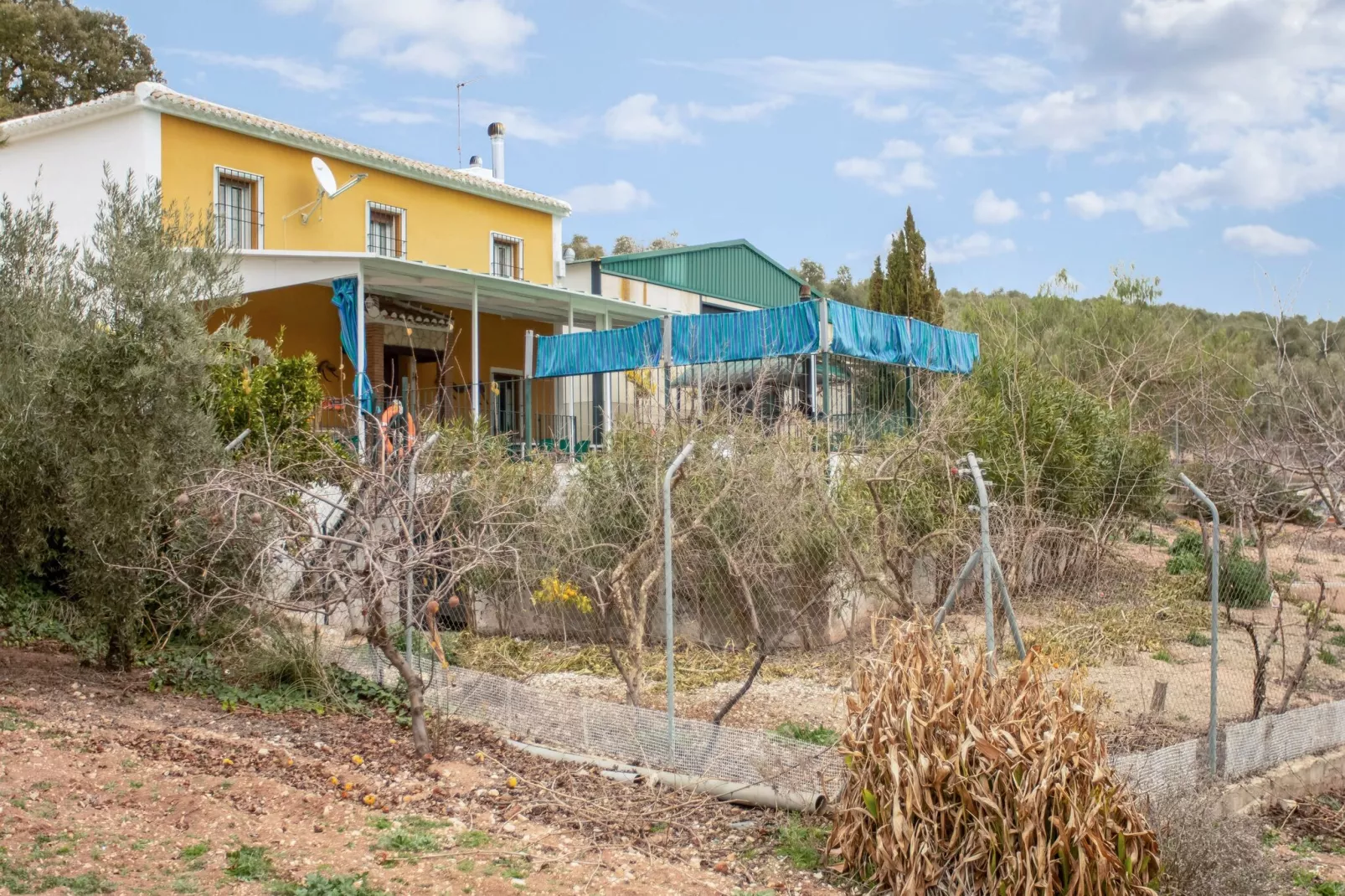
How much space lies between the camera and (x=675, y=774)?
5.78 meters

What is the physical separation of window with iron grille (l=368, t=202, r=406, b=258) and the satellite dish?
1.64 meters

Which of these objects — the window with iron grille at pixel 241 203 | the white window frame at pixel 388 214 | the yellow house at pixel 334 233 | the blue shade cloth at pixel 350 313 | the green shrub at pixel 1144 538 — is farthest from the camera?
the white window frame at pixel 388 214

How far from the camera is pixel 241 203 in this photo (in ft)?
54.5

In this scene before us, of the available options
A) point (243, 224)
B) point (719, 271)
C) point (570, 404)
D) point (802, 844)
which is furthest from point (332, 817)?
point (719, 271)

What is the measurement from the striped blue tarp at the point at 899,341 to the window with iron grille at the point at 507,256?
9466 mm

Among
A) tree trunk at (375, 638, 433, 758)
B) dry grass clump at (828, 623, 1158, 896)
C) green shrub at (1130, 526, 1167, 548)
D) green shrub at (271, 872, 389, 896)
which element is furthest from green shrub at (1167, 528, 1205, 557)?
green shrub at (271, 872, 389, 896)

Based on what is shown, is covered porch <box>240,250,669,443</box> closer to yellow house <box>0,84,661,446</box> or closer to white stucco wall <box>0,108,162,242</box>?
yellow house <box>0,84,661,446</box>

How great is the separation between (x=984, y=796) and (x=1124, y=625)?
735cm

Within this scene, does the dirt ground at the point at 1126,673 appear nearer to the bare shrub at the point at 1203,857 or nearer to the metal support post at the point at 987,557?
the metal support post at the point at 987,557

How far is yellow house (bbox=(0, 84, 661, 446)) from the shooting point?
14.3 metres

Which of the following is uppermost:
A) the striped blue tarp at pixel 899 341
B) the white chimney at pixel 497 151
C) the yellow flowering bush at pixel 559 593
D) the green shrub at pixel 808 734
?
the white chimney at pixel 497 151

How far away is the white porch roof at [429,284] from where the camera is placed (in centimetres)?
1347

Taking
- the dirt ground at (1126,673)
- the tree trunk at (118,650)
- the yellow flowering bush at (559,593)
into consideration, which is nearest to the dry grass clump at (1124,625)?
the dirt ground at (1126,673)

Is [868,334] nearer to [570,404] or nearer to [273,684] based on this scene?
[570,404]
